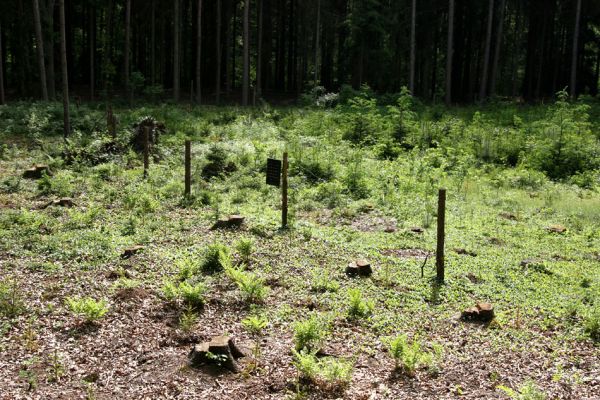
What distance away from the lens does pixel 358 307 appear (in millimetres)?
7301

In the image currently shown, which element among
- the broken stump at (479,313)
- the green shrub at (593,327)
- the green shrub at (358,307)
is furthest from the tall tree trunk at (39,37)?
the green shrub at (593,327)

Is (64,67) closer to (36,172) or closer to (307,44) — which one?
(36,172)

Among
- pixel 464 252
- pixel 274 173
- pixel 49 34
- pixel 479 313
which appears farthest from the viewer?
pixel 49 34

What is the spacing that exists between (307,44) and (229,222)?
33.8 meters

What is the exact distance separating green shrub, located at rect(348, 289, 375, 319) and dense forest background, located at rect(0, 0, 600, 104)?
25.4m

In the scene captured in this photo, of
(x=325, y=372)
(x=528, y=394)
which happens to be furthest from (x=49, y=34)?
(x=528, y=394)

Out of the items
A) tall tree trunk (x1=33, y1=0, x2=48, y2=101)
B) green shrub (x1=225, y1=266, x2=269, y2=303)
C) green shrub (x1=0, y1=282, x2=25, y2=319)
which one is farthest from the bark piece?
tall tree trunk (x1=33, y1=0, x2=48, y2=101)

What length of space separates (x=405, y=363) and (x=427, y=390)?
37cm

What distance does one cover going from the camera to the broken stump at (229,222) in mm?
11164

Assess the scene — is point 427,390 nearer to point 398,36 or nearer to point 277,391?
point 277,391

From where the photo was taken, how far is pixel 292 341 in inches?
262

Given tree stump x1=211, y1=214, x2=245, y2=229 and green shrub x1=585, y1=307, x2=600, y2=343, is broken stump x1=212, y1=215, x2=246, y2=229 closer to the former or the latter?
tree stump x1=211, y1=214, x2=245, y2=229

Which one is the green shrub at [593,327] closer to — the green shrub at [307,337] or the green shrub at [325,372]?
the green shrub at [325,372]

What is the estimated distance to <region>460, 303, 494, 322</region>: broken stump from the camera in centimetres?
718
